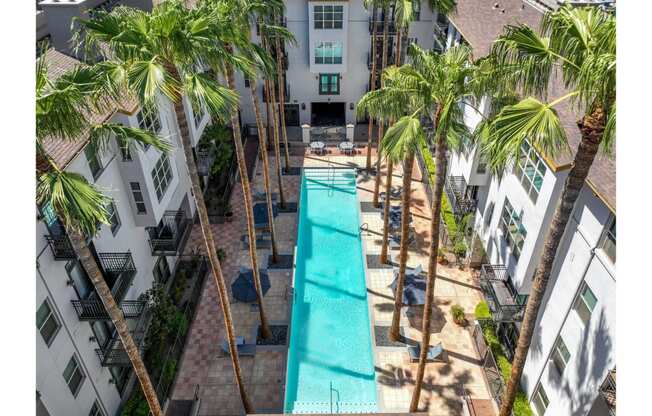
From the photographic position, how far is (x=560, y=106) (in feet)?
55.2

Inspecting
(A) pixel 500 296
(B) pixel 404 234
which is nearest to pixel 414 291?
(A) pixel 500 296

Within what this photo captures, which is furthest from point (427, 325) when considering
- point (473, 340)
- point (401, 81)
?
point (401, 81)

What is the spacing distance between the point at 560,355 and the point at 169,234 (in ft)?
66.7

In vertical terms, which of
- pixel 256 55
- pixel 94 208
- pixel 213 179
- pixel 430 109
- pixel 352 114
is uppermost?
pixel 256 55

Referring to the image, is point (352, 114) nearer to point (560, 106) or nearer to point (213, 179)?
point (213, 179)

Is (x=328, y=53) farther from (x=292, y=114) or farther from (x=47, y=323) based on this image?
(x=47, y=323)

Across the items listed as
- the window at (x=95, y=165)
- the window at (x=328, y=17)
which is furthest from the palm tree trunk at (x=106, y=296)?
the window at (x=328, y=17)

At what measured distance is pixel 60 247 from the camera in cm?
1502

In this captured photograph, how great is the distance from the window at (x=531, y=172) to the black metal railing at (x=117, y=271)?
1771 centimetres

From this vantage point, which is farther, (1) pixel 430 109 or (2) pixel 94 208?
(1) pixel 430 109

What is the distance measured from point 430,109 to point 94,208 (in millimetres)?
10283

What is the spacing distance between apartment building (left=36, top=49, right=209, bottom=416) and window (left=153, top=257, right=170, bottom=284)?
132 millimetres

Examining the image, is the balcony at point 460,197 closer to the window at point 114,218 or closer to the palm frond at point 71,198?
the window at point 114,218

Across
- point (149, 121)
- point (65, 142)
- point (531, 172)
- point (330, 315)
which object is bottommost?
point (330, 315)
